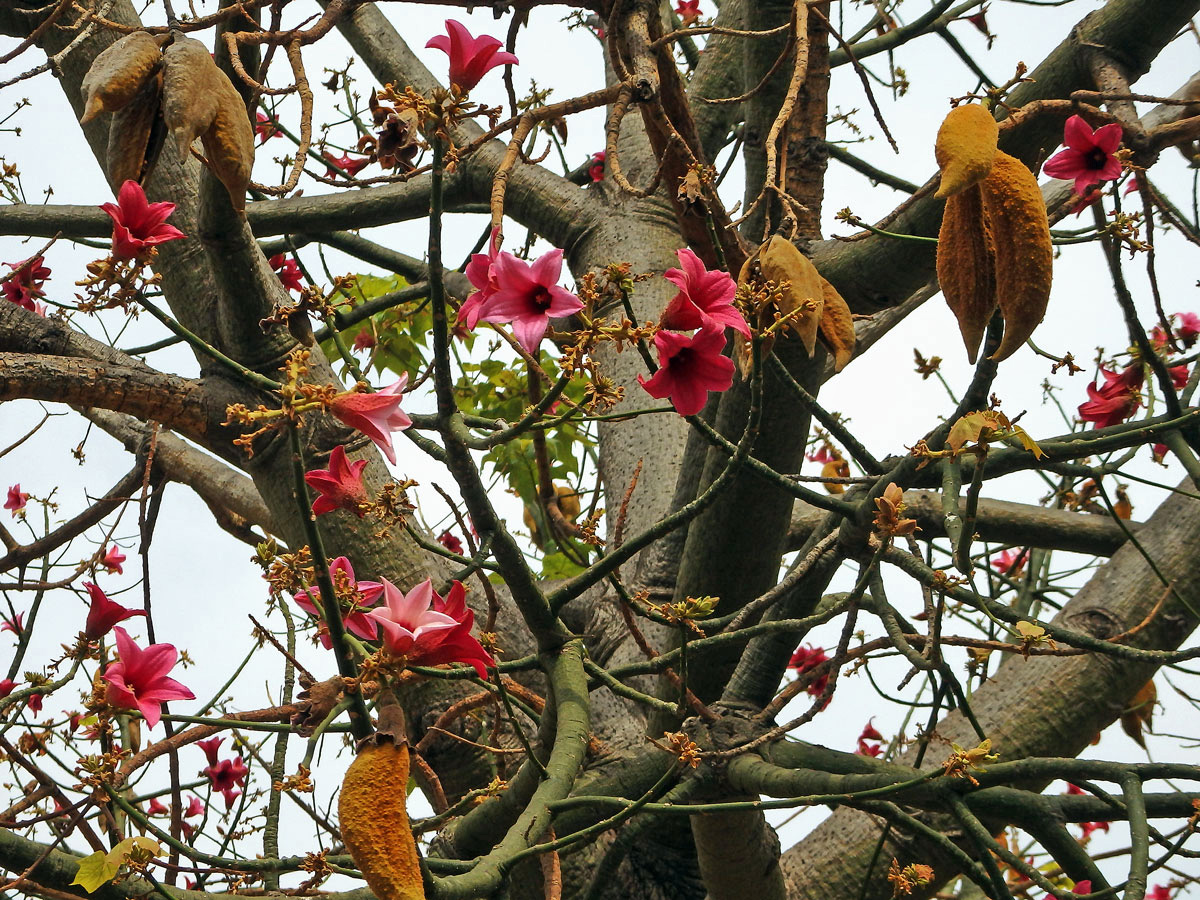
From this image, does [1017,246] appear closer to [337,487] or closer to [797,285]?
[797,285]

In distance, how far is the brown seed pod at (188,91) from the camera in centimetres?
102

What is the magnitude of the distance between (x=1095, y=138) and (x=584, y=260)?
1384mm

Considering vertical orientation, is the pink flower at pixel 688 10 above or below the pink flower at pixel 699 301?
→ above

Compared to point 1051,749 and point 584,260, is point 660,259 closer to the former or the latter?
point 584,260

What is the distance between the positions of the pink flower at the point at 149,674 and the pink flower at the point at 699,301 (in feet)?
2.44

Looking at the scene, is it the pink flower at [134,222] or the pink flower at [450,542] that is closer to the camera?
the pink flower at [134,222]

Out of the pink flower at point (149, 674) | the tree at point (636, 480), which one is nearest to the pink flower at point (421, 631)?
the tree at point (636, 480)

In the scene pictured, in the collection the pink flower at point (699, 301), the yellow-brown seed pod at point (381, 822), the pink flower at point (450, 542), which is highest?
the pink flower at point (450, 542)

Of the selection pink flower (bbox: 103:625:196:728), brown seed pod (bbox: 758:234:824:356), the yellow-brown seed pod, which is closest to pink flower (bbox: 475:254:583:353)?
brown seed pod (bbox: 758:234:824:356)

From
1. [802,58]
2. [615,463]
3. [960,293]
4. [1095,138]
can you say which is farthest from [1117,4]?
[615,463]

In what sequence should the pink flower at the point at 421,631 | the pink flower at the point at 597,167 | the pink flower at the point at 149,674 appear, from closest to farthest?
the pink flower at the point at 421,631 → the pink flower at the point at 149,674 → the pink flower at the point at 597,167

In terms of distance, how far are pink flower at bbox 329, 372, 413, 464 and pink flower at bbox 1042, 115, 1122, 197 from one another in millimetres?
1097

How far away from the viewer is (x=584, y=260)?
9.16ft

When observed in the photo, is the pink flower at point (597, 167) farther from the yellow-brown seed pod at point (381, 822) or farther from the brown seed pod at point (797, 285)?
the yellow-brown seed pod at point (381, 822)
